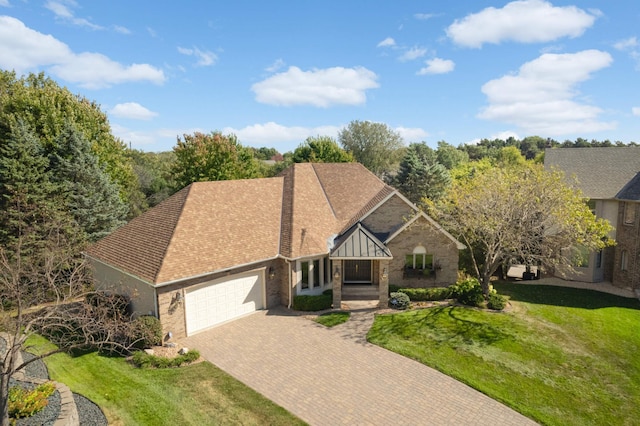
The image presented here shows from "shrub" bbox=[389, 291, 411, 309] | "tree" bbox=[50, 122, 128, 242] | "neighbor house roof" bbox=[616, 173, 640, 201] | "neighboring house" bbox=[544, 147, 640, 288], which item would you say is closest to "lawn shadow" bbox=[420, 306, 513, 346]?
"shrub" bbox=[389, 291, 411, 309]

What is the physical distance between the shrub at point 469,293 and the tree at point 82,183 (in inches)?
992

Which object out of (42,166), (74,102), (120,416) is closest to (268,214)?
(120,416)

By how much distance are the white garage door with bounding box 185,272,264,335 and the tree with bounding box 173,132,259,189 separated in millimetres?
17764

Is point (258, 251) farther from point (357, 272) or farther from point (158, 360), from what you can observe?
point (158, 360)

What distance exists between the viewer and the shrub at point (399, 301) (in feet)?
72.1

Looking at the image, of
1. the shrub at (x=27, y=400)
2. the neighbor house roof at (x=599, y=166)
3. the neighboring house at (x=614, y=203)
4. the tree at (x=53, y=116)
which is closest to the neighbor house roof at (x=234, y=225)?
the shrub at (x=27, y=400)

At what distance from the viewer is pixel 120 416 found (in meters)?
12.4

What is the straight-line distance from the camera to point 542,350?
17297 mm

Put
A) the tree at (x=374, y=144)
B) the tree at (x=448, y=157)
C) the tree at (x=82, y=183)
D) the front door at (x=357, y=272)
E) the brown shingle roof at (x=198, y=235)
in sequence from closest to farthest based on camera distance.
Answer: the brown shingle roof at (x=198, y=235)
the front door at (x=357, y=272)
the tree at (x=82, y=183)
the tree at (x=374, y=144)
the tree at (x=448, y=157)

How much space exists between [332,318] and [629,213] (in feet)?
74.1

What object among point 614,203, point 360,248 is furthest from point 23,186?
point 614,203

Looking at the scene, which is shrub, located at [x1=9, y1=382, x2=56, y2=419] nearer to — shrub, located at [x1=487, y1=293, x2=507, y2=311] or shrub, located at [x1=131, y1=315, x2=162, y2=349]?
shrub, located at [x1=131, y1=315, x2=162, y2=349]

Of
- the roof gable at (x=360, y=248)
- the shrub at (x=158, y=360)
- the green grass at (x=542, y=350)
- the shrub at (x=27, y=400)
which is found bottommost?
the green grass at (x=542, y=350)

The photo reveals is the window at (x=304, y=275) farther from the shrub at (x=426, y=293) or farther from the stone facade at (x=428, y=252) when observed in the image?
the shrub at (x=426, y=293)
